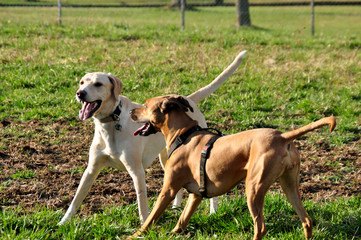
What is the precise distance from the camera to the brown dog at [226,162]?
3.95 m

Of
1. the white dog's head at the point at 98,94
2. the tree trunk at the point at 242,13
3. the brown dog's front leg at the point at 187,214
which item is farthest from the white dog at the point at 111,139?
the tree trunk at the point at 242,13

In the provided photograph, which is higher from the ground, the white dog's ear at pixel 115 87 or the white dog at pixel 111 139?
the white dog's ear at pixel 115 87

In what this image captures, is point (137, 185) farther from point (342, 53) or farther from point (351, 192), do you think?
point (342, 53)

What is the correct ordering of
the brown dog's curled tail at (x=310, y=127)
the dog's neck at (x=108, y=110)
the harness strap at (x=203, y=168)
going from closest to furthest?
the brown dog's curled tail at (x=310, y=127)
the harness strap at (x=203, y=168)
the dog's neck at (x=108, y=110)

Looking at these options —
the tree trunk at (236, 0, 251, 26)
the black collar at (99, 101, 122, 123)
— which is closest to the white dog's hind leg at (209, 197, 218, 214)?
the black collar at (99, 101, 122, 123)

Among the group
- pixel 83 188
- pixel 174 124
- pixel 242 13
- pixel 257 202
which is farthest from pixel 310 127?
pixel 242 13

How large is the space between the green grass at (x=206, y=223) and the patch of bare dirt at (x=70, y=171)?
1.65 ft

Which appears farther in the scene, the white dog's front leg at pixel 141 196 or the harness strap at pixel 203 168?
the white dog's front leg at pixel 141 196

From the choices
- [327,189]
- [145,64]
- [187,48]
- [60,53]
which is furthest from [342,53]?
[327,189]

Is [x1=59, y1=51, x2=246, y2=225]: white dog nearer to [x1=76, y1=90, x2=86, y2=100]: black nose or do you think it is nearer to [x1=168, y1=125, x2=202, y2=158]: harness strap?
[x1=76, y1=90, x2=86, y2=100]: black nose

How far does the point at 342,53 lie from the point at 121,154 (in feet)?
28.6

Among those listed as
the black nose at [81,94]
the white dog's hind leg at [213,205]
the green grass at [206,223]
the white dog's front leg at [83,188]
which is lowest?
the white dog's hind leg at [213,205]

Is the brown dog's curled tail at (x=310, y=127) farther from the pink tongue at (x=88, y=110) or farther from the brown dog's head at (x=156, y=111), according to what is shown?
the pink tongue at (x=88, y=110)

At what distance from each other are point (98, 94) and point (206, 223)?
1549 mm
